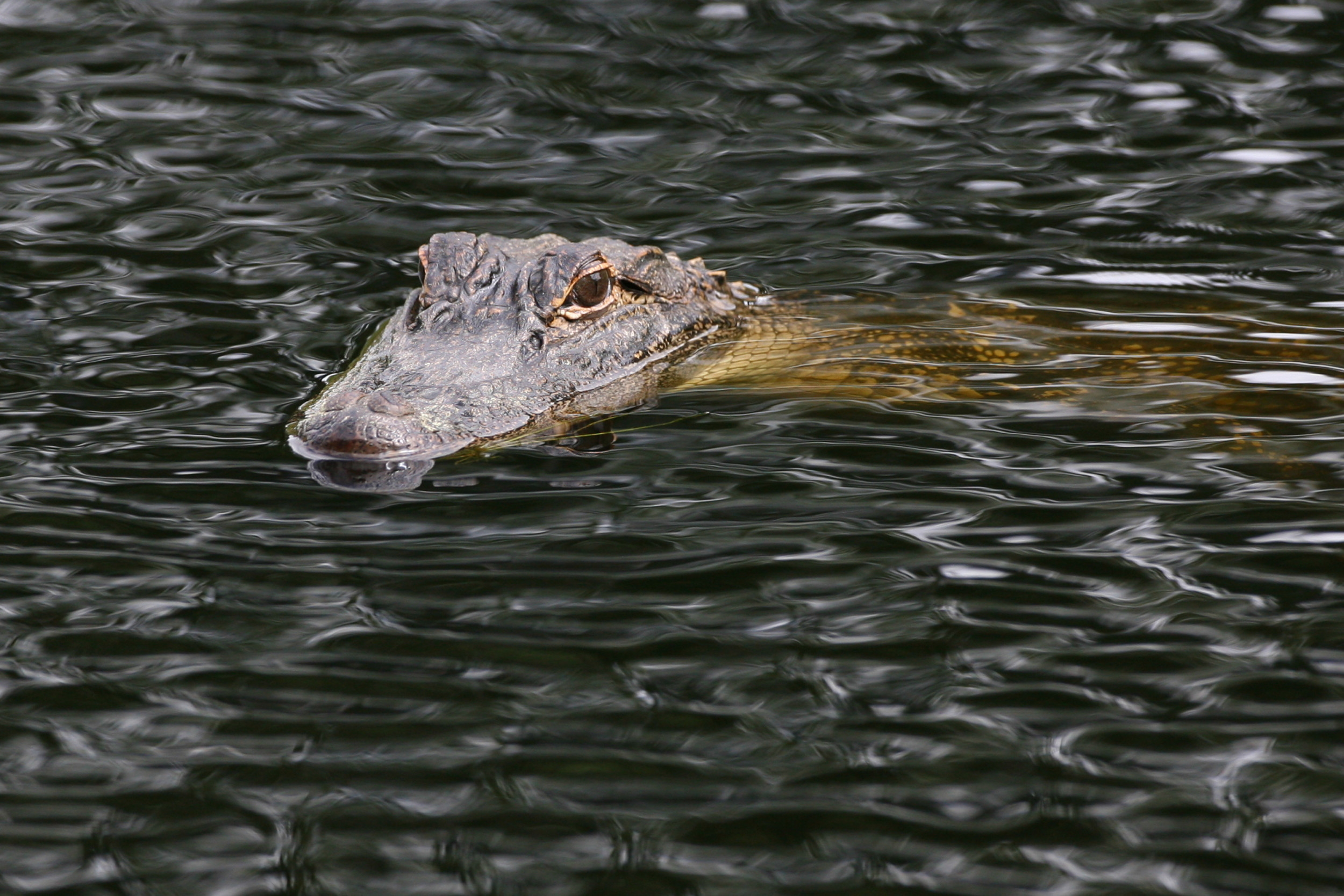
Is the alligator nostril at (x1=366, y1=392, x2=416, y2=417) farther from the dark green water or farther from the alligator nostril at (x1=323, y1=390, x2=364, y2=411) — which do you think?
the dark green water

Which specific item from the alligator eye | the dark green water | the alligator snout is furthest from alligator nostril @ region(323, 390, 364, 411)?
the alligator eye

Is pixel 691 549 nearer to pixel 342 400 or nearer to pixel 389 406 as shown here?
pixel 389 406

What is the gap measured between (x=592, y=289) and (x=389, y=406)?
1217mm

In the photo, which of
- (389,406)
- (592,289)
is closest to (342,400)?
(389,406)

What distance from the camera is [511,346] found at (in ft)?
17.4

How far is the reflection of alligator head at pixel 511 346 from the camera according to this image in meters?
4.72

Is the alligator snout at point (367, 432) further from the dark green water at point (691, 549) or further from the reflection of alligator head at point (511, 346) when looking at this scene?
the dark green water at point (691, 549)

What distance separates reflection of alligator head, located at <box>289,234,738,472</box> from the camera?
4.72m

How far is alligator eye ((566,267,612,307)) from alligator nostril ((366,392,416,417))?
101cm

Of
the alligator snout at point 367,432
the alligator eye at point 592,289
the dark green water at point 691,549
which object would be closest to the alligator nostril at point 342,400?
the alligator snout at point 367,432

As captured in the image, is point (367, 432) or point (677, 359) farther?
point (677, 359)

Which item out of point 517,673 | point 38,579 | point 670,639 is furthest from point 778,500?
point 38,579

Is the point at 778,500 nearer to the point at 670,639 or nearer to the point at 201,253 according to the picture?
the point at 670,639

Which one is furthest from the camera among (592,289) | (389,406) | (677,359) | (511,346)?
(677,359)
